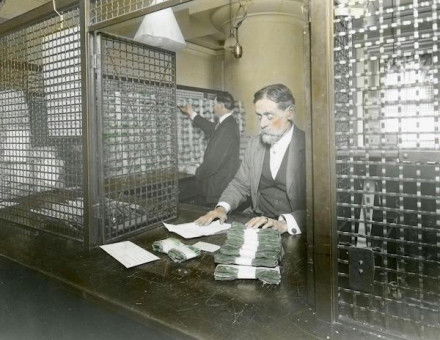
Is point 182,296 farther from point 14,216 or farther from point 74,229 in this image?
point 14,216

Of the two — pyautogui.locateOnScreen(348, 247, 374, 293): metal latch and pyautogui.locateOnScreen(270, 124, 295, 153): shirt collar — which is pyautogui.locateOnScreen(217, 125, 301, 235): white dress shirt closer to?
pyautogui.locateOnScreen(270, 124, 295, 153): shirt collar

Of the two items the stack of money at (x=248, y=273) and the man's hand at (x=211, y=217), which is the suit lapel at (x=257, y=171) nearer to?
the man's hand at (x=211, y=217)

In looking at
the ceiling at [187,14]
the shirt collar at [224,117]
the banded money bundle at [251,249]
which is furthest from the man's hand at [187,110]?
the banded money bundle at [251,249]

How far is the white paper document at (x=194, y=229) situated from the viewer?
178cm

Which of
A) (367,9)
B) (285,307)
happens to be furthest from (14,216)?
(367,9)

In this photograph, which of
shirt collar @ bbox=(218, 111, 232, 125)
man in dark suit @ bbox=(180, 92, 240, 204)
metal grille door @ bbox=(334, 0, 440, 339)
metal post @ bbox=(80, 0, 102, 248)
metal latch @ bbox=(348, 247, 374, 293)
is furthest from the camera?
shirt collar @ bbox=(218, 111, 232, 125)

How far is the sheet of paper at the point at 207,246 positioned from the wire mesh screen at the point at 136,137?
1.28 feet

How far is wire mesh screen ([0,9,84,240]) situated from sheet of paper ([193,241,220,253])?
22.8 inches

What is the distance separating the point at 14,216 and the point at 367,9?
208 cm

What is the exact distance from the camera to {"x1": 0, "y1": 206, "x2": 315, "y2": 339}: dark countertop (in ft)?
3.24

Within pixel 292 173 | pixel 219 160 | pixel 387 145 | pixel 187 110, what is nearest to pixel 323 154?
pixel 387 145

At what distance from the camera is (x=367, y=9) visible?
2.93ft

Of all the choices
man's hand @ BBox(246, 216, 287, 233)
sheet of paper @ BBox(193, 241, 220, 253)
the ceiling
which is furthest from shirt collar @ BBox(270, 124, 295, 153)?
the ceiling

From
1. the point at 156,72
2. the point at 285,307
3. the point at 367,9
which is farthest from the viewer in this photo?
the point at 156,72
